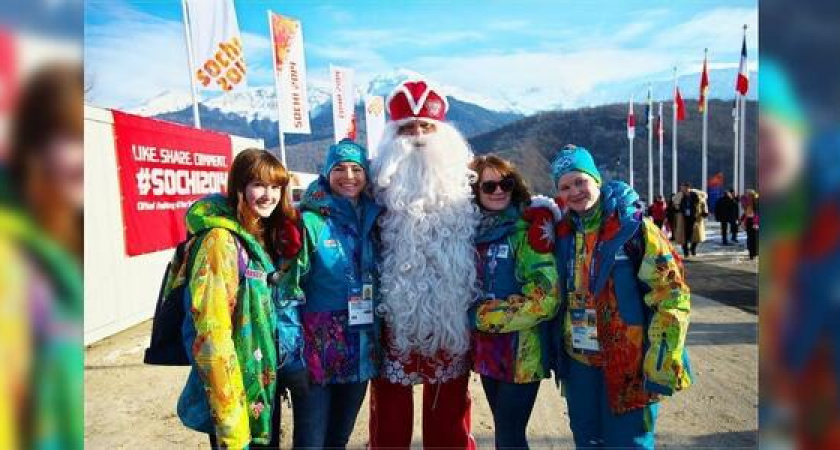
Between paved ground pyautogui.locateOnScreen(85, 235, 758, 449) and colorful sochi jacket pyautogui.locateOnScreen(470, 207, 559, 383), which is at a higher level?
colorful sochi jacket pyautogui.locateOnScreen(470, 207, 559, 383)

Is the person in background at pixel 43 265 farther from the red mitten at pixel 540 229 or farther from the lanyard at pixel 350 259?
the red mitten at pixel 540 229

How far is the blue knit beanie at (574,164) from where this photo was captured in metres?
2.40

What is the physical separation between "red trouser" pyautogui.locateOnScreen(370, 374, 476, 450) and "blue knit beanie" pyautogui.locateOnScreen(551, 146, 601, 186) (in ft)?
3.48

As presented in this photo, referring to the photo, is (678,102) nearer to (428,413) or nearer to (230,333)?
(428,413)

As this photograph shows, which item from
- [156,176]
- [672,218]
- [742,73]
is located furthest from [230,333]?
[742,73]

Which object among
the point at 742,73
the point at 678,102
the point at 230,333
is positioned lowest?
the point at 230,333

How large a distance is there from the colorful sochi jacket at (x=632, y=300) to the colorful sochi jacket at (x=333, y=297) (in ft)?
2.97

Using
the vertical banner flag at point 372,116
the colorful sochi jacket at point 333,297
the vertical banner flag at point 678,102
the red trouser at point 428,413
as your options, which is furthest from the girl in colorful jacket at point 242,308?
the vertical banner flag at point 678,102

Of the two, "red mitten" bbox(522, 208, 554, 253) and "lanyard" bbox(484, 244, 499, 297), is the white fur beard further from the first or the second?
"red mitten" bbox(522, 208, 554, 253)

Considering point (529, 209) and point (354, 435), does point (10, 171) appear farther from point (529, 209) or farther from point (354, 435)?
point (354, 435)

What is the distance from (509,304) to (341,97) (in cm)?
1256

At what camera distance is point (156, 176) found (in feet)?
23.4

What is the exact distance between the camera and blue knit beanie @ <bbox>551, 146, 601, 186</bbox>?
240 cm

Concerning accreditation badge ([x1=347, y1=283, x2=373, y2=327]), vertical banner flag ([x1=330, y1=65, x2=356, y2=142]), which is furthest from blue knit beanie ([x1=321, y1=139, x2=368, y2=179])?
vertical banner flag ([x1=330, y1=65, x2=356, y2=142])
